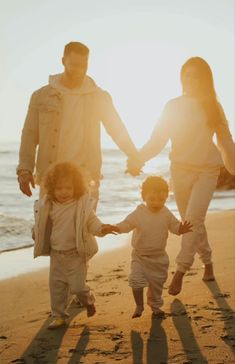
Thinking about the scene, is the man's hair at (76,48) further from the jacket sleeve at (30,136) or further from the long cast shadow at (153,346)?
the long cast shadow at (153,346)

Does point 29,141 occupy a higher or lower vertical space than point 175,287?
higher

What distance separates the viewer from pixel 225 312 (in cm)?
502

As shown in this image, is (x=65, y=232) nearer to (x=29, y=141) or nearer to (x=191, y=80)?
(x=29, y=141)

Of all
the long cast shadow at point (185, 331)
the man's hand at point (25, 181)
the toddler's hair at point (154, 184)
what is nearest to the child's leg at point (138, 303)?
the long cast shadow at point (185, 331)

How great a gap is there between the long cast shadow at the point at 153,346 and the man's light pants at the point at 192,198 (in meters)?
1.28

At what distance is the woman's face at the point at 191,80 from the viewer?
6074mm

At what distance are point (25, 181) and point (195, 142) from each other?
1768mm

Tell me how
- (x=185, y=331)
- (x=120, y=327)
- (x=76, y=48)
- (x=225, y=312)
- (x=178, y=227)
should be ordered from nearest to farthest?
(x=185, y=331) < (x=120, y=327) < (x=225, y=312) < (x=178, y=227) < (x=76, y=48)

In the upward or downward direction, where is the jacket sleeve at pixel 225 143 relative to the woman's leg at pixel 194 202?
upward

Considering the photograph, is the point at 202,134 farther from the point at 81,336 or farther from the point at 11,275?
the point at 11,275

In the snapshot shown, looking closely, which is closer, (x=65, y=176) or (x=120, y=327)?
(x=120, y=327)

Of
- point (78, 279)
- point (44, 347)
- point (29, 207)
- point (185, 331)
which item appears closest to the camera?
point (44, 347)

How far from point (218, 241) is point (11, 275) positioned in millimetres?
3537

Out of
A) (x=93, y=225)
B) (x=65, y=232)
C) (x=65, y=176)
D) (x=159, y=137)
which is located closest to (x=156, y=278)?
(x=93, y=225)
